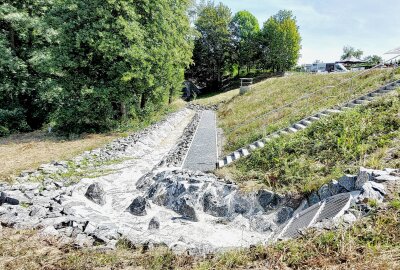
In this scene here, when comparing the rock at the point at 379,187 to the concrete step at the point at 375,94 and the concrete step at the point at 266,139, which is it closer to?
the concrete step at the point at 266,139

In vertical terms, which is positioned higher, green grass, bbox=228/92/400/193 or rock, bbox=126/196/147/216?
green grass, bbox=228/92/400/193

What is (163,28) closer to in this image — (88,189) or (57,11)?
(57,11)

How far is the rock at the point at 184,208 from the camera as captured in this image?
8047 millimetres

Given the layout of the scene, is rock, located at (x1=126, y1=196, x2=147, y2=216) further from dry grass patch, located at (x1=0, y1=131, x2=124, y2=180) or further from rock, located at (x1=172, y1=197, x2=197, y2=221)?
dry grass patch, located at (x1=0, y1=131, x2=124, y2=180)

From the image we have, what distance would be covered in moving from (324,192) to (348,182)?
72 centimetres

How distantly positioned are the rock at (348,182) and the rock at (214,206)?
3312mm

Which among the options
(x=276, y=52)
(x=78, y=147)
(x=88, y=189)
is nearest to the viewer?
(x=88, y=189)

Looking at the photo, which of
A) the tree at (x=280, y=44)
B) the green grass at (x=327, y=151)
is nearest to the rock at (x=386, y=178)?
the green grass at (x=327, y=151)

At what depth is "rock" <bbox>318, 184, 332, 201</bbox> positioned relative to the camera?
726 cm

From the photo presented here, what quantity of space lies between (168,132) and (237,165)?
38.8 ft

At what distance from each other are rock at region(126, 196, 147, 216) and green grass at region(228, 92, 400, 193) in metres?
3.60

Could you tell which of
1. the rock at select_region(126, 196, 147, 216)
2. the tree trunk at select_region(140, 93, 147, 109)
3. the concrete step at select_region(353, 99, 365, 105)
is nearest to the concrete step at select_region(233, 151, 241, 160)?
the rock at select_region(126, 196, 147, 216)

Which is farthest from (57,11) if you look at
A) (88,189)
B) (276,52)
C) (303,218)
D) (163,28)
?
(276,52)

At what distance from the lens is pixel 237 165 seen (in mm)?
11398
